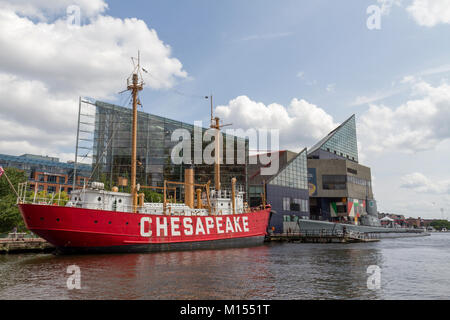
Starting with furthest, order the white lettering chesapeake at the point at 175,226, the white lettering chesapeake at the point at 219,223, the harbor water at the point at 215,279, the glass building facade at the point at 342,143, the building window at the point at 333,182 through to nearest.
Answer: the glass building facade at the point at 342,143, the building window at the point at 333,182, the white lettering chesapeake at the point at 219,223, the white lettering chesapeake at the point at 175,226, the harbor water at the point at 215,279

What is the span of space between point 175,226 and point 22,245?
13.4 m

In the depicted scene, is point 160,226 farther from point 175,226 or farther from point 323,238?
point 323,238

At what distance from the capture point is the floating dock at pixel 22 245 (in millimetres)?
27656

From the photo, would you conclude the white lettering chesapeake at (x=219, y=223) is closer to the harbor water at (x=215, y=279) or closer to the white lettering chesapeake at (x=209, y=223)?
the white lettering chesapeake at (x=209, y=223)

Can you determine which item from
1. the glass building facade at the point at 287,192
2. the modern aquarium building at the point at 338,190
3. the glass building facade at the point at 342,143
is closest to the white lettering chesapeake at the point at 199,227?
the glass building facade at the point at 287,192

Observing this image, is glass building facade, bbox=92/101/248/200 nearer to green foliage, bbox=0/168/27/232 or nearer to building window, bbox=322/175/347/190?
green foliage, bbox=0/168/27/232

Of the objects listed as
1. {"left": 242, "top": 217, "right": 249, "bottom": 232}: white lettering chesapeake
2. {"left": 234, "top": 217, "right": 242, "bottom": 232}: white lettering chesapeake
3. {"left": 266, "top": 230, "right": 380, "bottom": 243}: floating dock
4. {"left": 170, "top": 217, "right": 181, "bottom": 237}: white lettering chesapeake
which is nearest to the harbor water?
{"left": 170, "top": 217, "right": 181, "bottom": 237}: white lettering chesapeake

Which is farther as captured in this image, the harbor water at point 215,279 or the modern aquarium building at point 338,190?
the modern aquarium building at point 338,190

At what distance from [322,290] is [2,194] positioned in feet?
109

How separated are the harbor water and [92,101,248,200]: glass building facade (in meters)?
31.3

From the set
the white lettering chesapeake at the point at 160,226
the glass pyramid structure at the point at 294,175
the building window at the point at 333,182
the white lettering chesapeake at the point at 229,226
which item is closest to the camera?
the white lettering chesapeake at the point at 160,226

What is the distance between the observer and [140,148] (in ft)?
181

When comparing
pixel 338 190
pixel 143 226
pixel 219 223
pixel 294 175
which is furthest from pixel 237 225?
pixel 338 190

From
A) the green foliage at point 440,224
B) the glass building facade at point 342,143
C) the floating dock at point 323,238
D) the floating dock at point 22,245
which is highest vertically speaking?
the glass building facade at point 342,143
